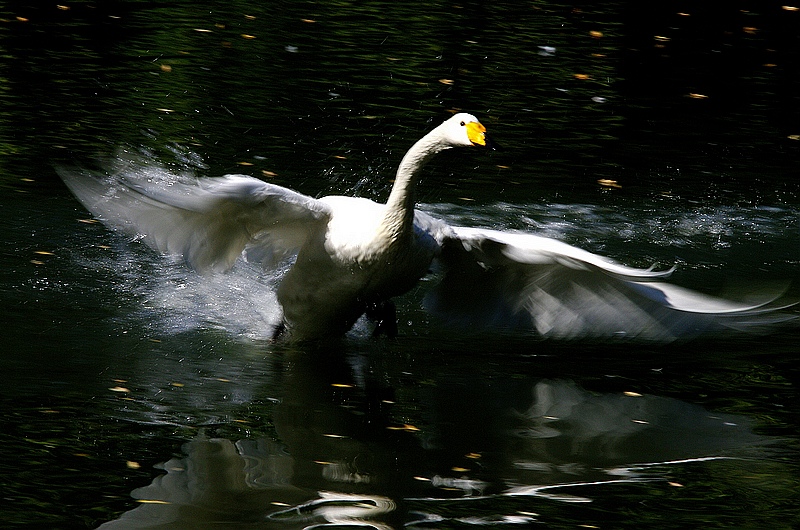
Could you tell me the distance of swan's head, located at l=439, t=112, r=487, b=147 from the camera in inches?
226

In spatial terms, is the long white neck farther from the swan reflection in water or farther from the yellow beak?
the swan reflection in water

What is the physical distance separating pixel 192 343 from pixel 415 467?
2.09 m

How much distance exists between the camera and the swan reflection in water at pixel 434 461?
457 cm

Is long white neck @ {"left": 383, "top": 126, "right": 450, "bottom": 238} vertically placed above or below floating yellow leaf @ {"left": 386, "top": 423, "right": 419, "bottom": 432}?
above

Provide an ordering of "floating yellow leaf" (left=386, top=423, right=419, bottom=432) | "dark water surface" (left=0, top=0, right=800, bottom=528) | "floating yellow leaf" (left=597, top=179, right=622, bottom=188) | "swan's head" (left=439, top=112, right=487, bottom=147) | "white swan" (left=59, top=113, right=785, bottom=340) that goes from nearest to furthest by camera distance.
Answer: "dark water surface" (left=0, top=0, right=800, bottom=528) → "floating yellow leaf" (left=386, top=423, right=419, bottom=432) → "swan's head" (left=439, top=112, right=487, bottom=147) → "white swan" (left=59, top=113, right=785, bottom=340) → "floating yellow leaf" (left=597, top=179, right=622, bottom=188)

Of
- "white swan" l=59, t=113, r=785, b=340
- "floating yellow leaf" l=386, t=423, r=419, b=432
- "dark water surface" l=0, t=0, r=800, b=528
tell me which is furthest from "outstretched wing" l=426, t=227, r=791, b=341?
"floating yellow leaf" l=386, t=423, r=419, b=432

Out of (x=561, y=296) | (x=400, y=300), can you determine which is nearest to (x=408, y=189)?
(x=561, y=296)

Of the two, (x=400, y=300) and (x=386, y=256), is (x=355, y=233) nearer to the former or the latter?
(x=386, y=256)

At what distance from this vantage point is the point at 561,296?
6566mm

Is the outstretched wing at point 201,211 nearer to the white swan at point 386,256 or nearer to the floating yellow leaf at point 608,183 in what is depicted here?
the white swan at point 386,256

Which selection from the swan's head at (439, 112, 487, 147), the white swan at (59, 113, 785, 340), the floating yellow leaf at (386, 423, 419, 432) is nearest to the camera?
the floating yellow leaf at (386, 423, 419, 432)

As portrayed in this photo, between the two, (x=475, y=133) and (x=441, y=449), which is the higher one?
(x=475, y=133)

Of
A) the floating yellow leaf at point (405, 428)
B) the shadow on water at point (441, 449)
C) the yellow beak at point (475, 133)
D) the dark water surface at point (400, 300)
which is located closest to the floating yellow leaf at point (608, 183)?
the dark water surface at point (400, 300)

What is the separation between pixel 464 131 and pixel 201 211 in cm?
148
